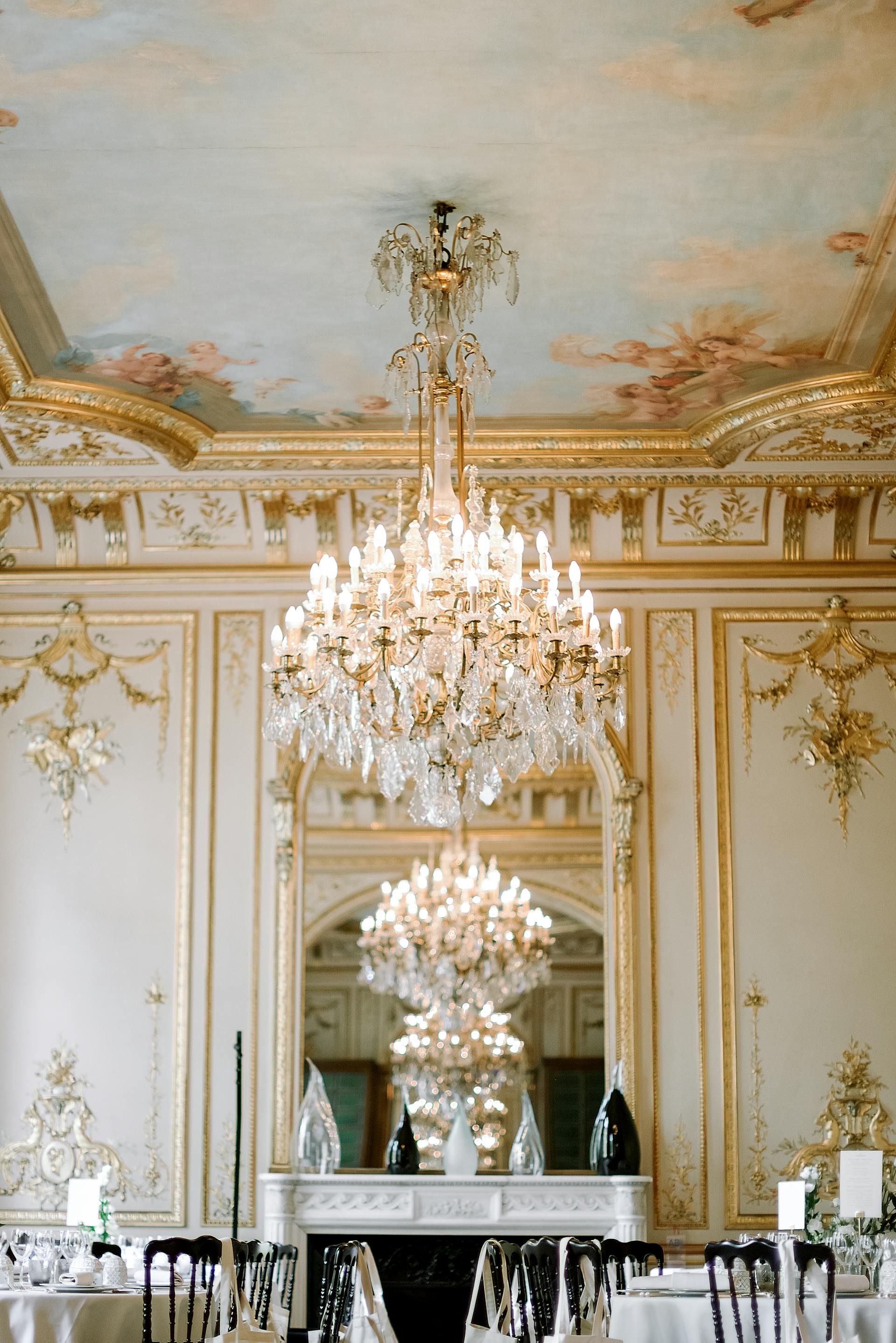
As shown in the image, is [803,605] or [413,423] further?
[803,605]

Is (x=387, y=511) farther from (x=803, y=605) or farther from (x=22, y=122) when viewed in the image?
(x=22, y=122)

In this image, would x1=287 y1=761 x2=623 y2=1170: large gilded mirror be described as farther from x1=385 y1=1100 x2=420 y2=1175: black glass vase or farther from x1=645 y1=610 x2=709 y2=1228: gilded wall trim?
x1=385 y1=1100 x2=420 y2=1175: black glass vase

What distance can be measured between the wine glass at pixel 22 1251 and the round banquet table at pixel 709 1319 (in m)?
2.30

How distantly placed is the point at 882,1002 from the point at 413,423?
12.9 ft

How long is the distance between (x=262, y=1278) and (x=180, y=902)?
308 cm

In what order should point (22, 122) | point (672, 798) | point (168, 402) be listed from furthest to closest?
point (672, 798) < point (168, 402) < point (22, 122)

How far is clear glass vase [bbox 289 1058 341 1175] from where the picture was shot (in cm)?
834

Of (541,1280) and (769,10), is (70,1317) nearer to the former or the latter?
(541,1280)

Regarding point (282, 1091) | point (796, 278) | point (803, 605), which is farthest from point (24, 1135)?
point (796, 278)

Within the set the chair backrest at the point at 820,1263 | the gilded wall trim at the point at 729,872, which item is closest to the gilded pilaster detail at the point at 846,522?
the gilded wall trim at the point at 729,872

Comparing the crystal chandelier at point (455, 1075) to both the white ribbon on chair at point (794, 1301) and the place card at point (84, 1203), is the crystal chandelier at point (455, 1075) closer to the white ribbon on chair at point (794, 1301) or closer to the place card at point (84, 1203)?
the place card at point (84, 1203)

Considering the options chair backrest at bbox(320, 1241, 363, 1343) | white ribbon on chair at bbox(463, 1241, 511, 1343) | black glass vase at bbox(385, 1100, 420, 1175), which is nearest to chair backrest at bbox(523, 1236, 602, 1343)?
white ribbon on chair at bbox(463, 1241, 511, 1343)

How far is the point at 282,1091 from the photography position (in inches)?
330

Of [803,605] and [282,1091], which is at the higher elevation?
[803,605]
